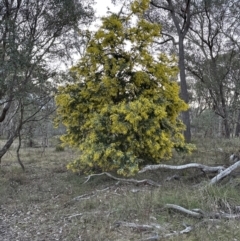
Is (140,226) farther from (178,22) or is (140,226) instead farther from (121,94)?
(178,22)

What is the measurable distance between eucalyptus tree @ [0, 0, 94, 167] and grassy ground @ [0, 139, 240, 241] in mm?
2515

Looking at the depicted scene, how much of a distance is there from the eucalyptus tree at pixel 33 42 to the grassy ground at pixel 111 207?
2.52 metres

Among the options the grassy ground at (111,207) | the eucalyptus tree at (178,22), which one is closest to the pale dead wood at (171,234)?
the grassy ground at (111,207)

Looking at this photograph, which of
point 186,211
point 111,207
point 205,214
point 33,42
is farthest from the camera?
point 33,42

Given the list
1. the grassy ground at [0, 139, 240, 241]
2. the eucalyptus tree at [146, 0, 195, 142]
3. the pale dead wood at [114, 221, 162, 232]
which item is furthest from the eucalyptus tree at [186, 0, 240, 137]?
the pale dead wood at [114, 221, 162, 232]

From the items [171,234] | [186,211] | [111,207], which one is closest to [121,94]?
[111,207]

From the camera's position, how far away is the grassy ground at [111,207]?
185 inches

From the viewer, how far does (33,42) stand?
819 centimetres

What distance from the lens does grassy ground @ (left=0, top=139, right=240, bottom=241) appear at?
470cm

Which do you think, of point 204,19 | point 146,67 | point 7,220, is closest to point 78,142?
point 146,67

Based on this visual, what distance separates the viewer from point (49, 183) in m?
8.42

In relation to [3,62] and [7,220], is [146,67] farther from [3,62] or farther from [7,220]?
[7,220]

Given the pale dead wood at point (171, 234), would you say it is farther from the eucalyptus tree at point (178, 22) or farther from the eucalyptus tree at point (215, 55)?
the eucalyptus tree at point (215, 55)

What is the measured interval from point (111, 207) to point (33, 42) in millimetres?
4753
